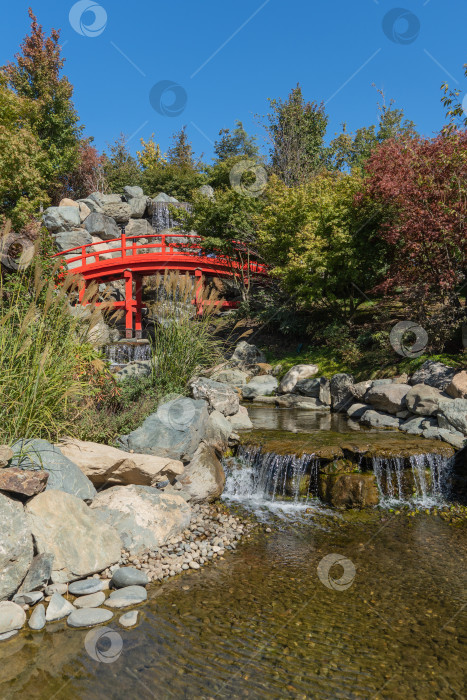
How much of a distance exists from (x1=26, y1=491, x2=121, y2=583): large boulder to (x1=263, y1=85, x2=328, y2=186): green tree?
2078 cm

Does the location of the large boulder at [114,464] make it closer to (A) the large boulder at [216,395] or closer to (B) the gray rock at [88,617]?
(B) the gray rock at [88,617]

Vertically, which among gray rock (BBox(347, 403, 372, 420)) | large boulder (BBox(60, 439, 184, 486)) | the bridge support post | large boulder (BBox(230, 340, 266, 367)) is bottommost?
large boulder (BBox(60, 439, 184, 486))

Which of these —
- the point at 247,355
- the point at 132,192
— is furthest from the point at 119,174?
the point at 247,355

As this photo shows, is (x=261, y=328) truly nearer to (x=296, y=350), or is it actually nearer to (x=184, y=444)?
(x=296, y=350)

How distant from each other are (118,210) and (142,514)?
27.1 meters

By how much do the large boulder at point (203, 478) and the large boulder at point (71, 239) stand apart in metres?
21.5

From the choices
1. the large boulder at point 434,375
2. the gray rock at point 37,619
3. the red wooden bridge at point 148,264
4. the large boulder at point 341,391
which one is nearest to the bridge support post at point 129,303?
the red wooden bridge at point 148,264

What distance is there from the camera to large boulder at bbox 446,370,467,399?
8.03 meters

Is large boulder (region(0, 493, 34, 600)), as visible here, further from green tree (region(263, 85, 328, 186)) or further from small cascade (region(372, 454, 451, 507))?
green tree (region(263, 85, 328, 186))

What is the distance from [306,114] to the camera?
83.6 ft

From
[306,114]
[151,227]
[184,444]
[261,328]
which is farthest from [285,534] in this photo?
[151,227]

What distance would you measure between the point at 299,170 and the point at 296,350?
11486 millimetres

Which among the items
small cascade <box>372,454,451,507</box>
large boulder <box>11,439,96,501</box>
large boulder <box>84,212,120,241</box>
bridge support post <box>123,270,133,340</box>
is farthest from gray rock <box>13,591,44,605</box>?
large boulder <box>84,212,120,241</box>

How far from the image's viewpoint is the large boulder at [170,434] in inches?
238
